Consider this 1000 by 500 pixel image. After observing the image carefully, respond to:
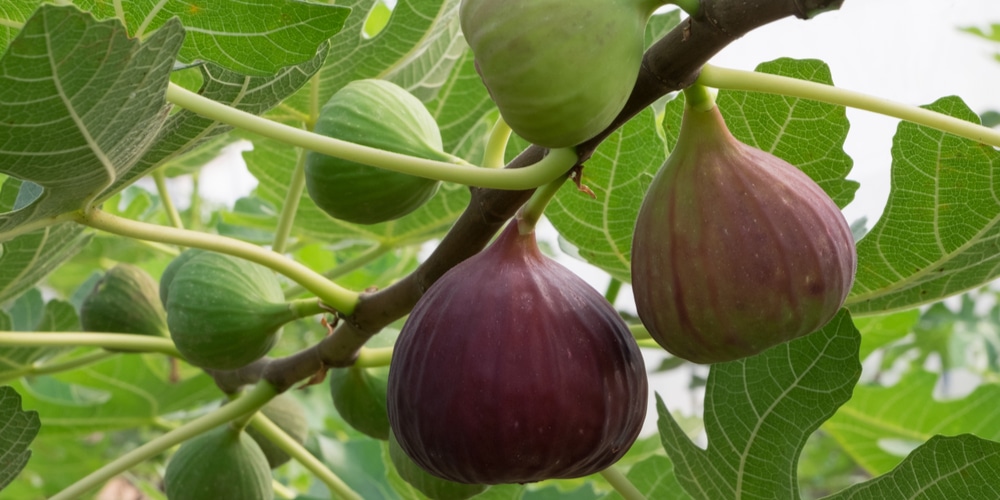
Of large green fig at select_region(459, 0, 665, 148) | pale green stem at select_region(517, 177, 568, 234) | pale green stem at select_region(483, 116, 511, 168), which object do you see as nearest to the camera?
large green fig at select_region(459, 0, 665, 148)

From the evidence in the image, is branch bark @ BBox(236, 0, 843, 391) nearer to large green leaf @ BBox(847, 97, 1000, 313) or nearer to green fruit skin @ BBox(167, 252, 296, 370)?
green fruit skin @ BBox(167, 252, 296, 370)

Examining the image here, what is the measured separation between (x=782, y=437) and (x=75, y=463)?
1731 millimetres

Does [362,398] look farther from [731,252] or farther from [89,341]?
[731,252]

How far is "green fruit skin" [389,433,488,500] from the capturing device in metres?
1.19

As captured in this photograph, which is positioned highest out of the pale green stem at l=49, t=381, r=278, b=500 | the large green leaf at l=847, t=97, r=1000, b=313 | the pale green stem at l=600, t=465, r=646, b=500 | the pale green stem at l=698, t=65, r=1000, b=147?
the pale green stem at l=698, t=65, r=1000, b=147

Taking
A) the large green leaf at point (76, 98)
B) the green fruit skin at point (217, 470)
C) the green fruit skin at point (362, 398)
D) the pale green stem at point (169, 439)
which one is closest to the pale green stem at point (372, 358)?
the green fruit skin at point (362, 398)

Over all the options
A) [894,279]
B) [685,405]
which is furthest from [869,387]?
[685,405]

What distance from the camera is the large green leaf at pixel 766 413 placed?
1030 millimetres

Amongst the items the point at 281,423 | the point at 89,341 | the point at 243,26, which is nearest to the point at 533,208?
the point at 243,26

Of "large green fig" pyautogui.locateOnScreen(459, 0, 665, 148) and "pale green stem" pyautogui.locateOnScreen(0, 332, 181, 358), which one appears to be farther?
"pale green stem" pyautogui.locateOnScreen(0, 332, 181, 358)

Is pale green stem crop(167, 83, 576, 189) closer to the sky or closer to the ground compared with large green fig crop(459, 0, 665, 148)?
closer to the ground

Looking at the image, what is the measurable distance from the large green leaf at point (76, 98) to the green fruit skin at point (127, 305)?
674 millimetres

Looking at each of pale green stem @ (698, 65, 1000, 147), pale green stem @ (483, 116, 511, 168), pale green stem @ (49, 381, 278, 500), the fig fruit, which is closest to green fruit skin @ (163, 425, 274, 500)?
pale green stem @ (49, 381, 278, 500)

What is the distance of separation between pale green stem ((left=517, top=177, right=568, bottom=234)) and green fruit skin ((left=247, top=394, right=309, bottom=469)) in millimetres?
844
